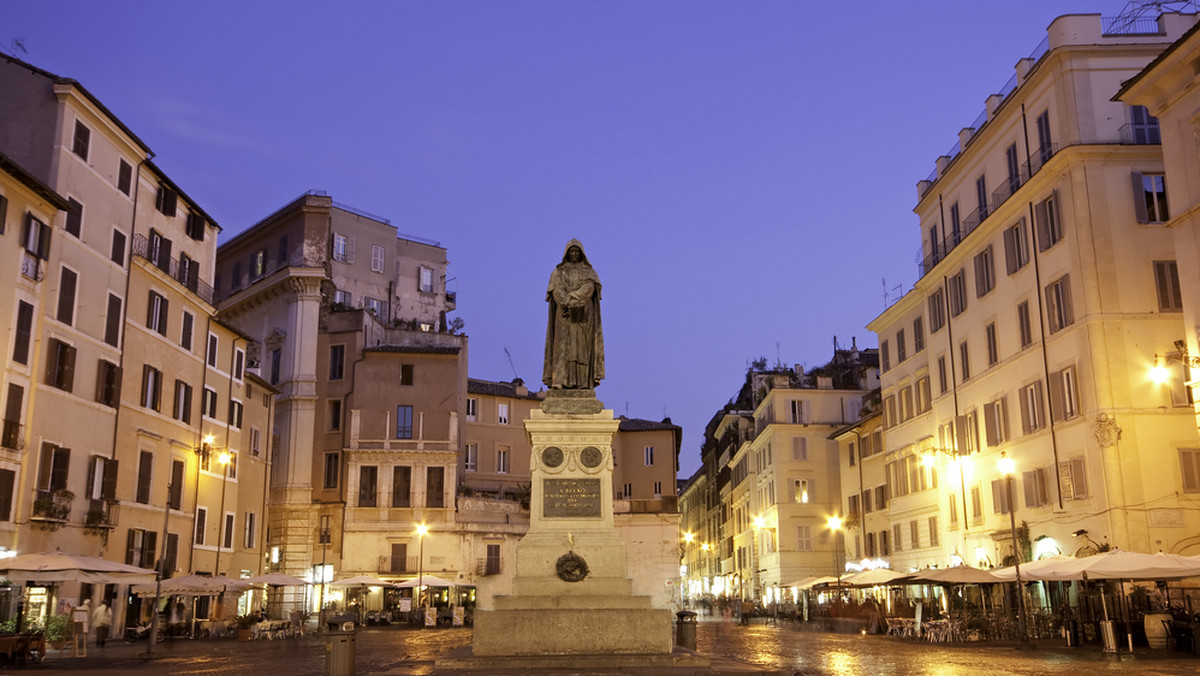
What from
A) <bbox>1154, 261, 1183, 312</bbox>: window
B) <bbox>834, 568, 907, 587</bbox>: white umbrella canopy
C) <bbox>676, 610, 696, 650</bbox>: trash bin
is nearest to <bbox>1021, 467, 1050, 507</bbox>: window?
<bbox>834, 568, 907, 587</bbox>: white umbrella canopy

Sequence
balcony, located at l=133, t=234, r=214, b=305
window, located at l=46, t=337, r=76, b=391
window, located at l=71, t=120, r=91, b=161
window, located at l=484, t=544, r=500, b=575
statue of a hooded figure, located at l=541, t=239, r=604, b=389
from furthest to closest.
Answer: window, located at l=484, t=544, r=500, b=575 → balcony, located at l=133, t=234, r=214, b=305 → window, located at l=71, t=120, r=91, b=161 → window, located at l=46, t=337, r=76, b=391 → statue of a hooded figure, located at l=541, t=239, r=604, b=389

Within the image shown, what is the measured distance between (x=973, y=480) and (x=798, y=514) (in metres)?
27.2

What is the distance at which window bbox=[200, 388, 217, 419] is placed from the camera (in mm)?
46062

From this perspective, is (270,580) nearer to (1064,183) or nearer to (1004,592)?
(1004,592)

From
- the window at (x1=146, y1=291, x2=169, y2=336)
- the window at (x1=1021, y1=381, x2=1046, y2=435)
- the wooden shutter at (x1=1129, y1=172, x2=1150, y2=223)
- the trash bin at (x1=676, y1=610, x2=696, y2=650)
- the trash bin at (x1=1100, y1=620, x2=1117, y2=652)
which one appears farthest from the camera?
→ the window at (x1=146, y1=291, x2=169, y2=336)

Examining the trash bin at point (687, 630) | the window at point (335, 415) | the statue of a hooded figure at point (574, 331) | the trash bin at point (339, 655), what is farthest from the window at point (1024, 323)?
the window at point (335, 415)

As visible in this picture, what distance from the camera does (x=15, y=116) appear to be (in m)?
34.6

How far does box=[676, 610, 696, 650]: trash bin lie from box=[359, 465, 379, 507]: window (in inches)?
1582

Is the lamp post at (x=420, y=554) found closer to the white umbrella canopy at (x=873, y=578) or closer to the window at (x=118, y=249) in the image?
the window at (x=118, y=249)

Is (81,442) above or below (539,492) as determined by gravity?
above

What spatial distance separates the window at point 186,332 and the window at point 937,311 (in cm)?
3211

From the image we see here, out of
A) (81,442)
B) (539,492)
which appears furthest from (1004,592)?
(81,442)

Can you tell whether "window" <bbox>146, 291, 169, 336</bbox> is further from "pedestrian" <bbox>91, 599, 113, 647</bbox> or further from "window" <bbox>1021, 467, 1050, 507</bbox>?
"window" <bbox>1021, 467, 1050, 507</bbox>

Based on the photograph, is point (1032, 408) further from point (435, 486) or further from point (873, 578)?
point (435, 486)
